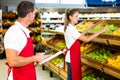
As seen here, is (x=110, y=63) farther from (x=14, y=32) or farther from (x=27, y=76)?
(x=14, y=32)

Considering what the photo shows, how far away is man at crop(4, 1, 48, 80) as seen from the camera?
104 inches

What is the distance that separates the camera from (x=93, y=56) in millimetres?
4789

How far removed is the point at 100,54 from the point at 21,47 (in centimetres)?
242

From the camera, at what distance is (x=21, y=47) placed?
275 centimetres

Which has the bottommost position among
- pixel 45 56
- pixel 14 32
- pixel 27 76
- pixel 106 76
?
pixel 106 76

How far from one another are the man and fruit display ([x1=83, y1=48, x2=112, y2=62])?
193cm

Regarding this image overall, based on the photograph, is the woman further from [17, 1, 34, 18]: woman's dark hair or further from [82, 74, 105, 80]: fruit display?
[17, 1, 34, 18]: woman's dark hair

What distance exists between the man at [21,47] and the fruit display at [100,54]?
1934mm

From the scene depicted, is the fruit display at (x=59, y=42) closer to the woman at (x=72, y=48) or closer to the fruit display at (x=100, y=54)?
the fruit display at (x=100, y=54)

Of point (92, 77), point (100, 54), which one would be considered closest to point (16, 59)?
point (100, 54)

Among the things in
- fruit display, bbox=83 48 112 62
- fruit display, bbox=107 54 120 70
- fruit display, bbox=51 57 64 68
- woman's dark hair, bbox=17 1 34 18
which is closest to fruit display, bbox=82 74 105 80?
fruit display, bbox=83 48 112 62

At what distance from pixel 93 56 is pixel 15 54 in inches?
95.5

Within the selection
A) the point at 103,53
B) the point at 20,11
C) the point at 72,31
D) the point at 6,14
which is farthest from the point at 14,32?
the point at 6,14

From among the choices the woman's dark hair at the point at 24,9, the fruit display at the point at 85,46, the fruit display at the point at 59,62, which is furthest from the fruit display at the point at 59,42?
the woman's dark hair at the point at 24,9
